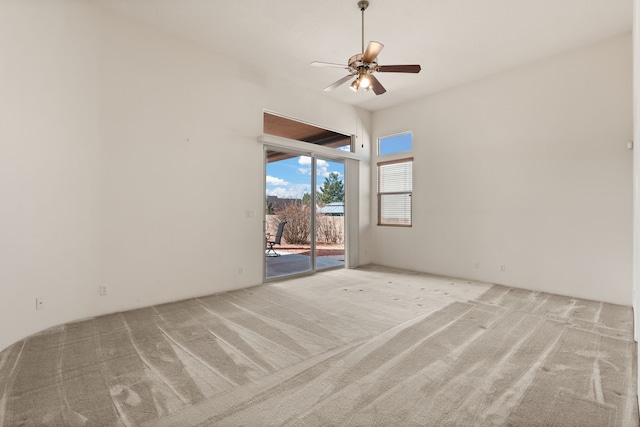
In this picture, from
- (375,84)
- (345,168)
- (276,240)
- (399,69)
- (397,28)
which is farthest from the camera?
(345,168)

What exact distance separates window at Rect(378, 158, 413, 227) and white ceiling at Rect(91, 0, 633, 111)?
2057mm

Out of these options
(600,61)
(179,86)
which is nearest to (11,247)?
(179,86)

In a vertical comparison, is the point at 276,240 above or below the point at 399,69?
below

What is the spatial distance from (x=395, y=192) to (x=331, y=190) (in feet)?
4.70

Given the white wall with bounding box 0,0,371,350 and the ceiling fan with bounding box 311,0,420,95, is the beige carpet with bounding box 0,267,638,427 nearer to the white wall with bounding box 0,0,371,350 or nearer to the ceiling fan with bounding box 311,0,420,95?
the white wall with bounding box 0,0,371,350

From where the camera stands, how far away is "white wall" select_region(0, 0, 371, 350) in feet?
9.37

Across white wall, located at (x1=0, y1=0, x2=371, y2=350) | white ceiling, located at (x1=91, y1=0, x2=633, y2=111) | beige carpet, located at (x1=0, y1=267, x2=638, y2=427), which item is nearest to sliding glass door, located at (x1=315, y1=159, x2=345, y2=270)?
white wall, located at (x1=0, y1=0, x2=371, y2=350)

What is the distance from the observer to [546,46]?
4191 mm

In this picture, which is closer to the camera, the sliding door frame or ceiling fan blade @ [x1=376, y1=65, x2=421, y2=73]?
ceiling fan blade @ [x1=376, y1=65, x2=421, y2=73]

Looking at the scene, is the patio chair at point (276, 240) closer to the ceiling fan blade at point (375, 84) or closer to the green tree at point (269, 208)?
the green tree at point (269, 208)

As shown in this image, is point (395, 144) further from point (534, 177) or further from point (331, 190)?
point (534, 177)

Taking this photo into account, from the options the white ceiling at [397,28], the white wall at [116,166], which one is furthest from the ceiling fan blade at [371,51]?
the white wall at [116,166]

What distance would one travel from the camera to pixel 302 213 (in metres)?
5.70

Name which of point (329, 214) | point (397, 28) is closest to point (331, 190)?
point (329, 214)
